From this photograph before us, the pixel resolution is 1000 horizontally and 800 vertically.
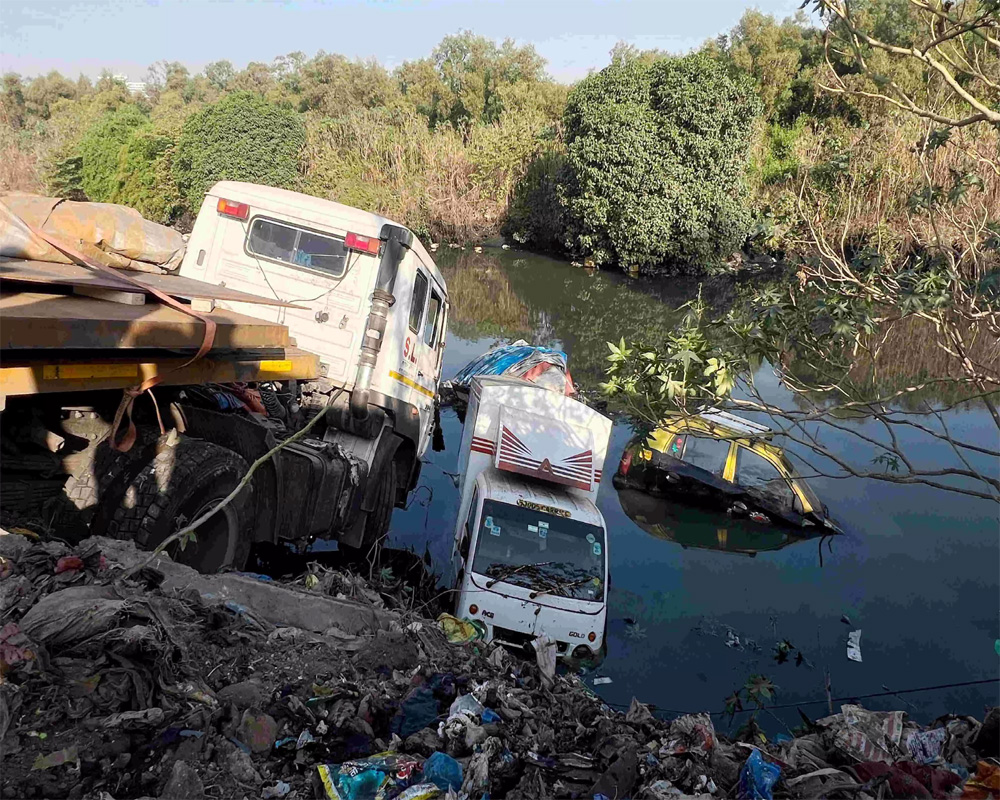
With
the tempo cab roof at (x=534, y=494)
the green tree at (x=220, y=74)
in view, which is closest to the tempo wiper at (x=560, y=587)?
the tempo cab roof at (x=534, y=494)

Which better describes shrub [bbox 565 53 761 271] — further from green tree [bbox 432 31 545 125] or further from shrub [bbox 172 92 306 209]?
green tree [bbox 432 31 545 125]

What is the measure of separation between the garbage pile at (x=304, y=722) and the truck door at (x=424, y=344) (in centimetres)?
387

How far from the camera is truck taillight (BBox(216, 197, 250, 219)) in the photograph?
795cm

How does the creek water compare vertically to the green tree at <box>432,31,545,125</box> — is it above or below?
below

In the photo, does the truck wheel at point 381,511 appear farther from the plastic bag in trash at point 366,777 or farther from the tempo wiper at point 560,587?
the plastic bag in trash at point 366,777

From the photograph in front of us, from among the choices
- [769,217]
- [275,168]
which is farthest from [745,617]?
[275,168]

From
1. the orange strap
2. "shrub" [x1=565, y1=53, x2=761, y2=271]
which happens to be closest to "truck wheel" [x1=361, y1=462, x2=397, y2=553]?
the orange strap

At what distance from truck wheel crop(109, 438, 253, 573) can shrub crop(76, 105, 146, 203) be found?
31.4 metres

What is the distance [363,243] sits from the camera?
7590 millimetres

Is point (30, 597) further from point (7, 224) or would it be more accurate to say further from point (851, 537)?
point (851, 537)

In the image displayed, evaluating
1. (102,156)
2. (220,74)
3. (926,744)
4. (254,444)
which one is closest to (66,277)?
(254,444)

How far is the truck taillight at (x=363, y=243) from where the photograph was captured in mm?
7578

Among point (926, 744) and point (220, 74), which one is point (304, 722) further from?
point (220, 74)

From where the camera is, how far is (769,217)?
A: 6.33 m
